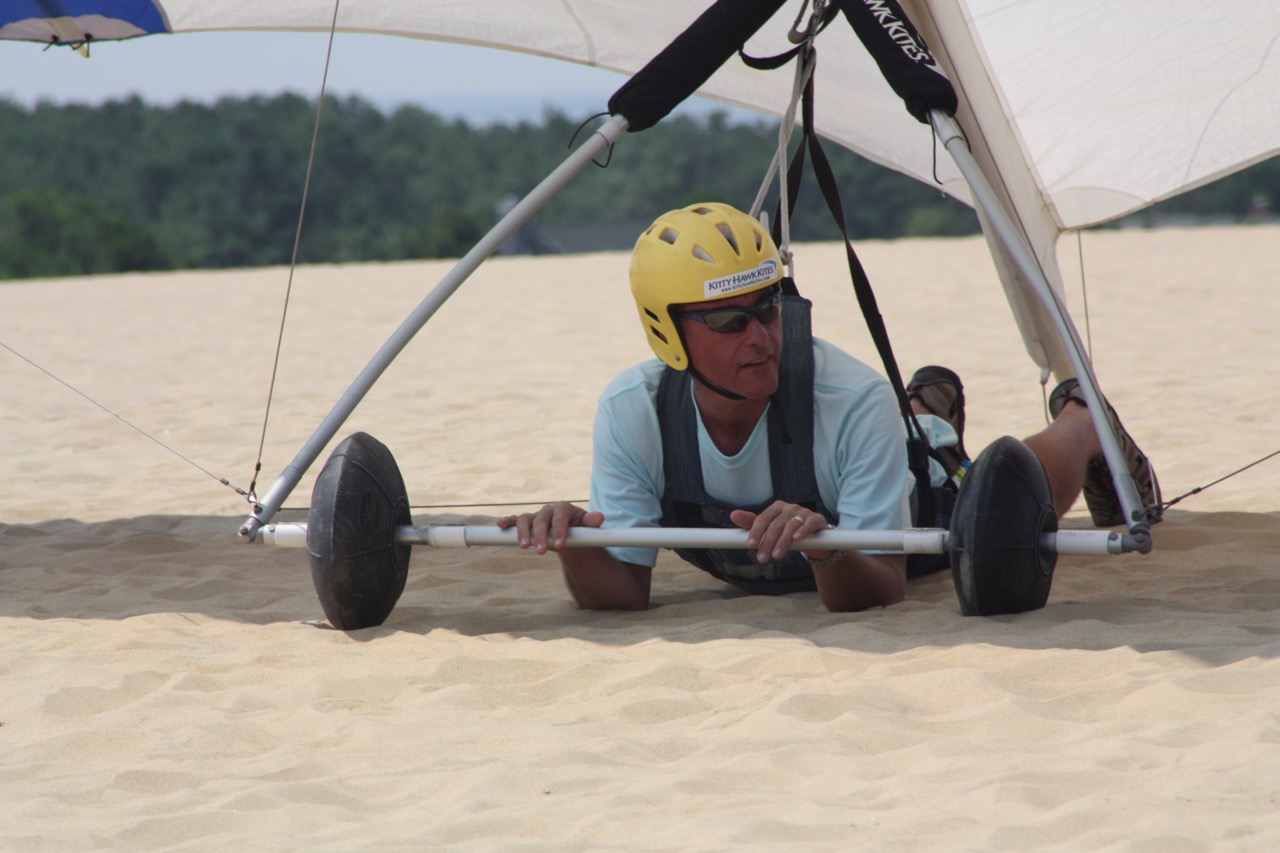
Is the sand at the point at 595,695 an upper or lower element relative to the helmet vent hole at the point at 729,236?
lower

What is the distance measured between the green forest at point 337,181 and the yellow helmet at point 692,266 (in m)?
37.4

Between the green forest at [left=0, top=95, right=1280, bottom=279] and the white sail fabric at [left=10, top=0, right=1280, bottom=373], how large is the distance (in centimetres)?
3550

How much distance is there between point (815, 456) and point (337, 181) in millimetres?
51039

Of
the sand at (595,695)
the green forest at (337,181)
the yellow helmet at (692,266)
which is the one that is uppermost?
the green forest at (337,181)

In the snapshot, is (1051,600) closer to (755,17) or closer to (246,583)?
(755,17)

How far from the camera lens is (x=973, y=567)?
3.19m

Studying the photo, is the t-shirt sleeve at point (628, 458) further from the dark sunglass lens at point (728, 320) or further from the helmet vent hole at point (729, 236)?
the helmet vent hole at point (729, 236)

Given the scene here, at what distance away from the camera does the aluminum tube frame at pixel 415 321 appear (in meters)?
3.68

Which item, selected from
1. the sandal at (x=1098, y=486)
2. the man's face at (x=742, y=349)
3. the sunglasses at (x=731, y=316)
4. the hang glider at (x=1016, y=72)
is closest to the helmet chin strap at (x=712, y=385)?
the man's face at (x=742, y=349)

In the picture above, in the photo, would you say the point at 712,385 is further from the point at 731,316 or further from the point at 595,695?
the point at 595,695

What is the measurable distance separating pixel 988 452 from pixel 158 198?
52.6 metres

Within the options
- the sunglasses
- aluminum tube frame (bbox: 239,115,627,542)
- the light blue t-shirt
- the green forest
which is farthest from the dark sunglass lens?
the green forest

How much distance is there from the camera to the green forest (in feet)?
155

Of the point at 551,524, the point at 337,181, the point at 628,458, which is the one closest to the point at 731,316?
the point at 628,458
